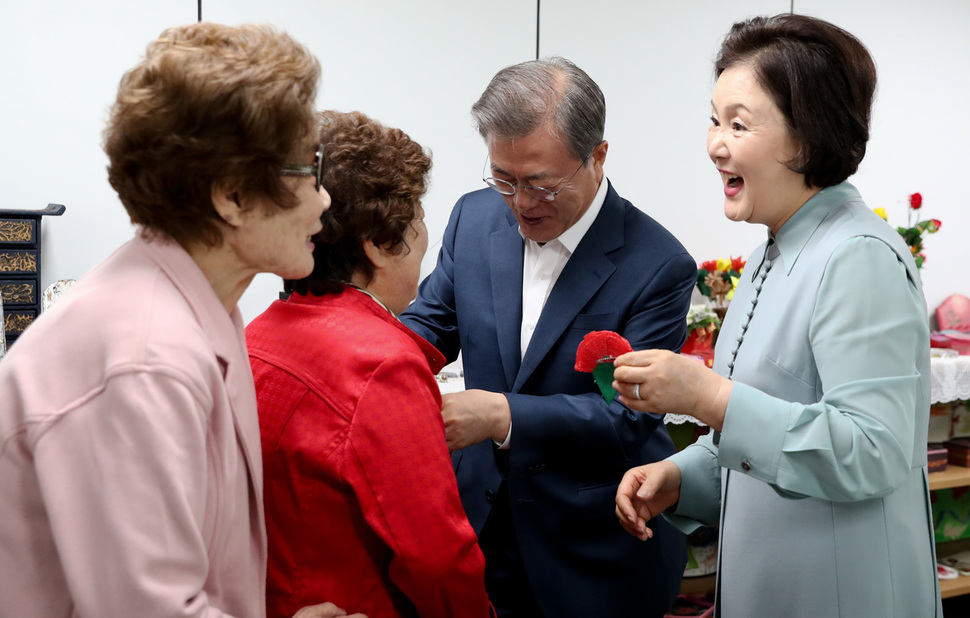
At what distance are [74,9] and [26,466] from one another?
261 cm

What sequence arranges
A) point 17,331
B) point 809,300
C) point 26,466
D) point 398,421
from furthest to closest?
point 17,331 < point 809,300 < point 398,421 < point 26,466

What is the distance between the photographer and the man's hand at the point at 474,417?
61.1 inches

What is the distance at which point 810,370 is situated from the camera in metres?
1.29

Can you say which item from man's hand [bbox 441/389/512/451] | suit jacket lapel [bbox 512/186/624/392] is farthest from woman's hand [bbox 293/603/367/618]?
suit jacket lapel [bbox 512/186/624/392]

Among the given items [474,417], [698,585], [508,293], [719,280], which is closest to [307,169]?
[474,417]

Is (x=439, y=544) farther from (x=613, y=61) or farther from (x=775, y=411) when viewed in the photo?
(x=613, y=61)

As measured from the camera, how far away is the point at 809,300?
4.21ft

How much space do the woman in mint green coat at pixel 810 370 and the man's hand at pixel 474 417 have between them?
0.34 m

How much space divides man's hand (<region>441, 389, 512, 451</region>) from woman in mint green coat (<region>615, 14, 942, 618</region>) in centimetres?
34

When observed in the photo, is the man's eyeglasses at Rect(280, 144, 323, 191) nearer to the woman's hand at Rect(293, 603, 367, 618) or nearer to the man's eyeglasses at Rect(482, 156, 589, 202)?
the woman's hand at Rect(293, 603, 367, 618)

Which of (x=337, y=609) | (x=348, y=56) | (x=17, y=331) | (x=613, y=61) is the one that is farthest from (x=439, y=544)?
(x=613, y=61)

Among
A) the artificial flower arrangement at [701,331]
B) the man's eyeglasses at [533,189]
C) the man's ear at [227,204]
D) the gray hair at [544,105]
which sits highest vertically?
the gray hair at [544,105]

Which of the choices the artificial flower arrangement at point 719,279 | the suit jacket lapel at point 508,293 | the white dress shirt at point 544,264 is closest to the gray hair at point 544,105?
the white dress shirt at point 544,264

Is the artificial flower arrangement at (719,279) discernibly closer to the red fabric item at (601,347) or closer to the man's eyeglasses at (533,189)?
the man's eyeglasses at (533,189)
